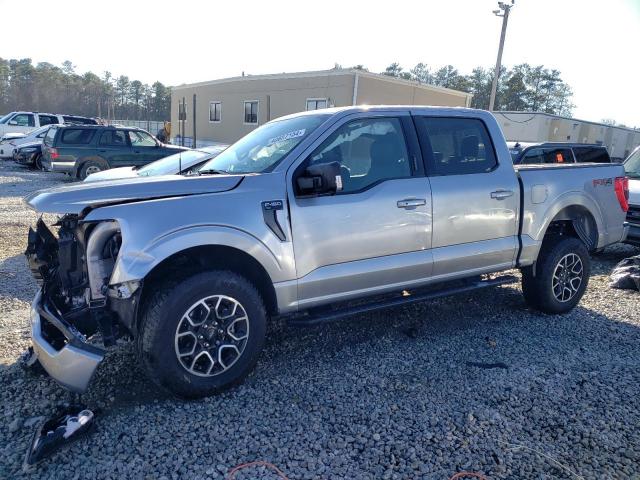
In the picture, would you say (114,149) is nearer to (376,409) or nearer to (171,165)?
(171,165)

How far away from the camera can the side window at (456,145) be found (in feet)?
13.6

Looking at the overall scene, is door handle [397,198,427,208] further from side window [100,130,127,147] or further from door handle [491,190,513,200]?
side window [100,130,127,147]

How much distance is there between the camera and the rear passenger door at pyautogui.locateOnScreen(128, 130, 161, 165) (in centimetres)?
1391

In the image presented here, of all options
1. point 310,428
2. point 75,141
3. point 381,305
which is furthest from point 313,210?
point 75,141

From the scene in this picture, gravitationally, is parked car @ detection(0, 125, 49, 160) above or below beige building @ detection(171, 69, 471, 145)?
below

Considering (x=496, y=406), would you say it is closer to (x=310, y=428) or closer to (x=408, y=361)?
(x=408, y=361)

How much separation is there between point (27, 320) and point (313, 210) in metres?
3.01

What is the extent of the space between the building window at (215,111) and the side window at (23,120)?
10.1 meters

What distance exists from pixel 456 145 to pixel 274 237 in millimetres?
2059

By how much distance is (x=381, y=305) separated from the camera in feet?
12.7

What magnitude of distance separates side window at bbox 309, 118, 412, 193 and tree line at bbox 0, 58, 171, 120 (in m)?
65.6

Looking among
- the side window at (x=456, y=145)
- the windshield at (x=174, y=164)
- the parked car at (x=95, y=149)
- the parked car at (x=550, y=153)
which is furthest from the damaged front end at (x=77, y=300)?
the parked car at (x=95, y=149)

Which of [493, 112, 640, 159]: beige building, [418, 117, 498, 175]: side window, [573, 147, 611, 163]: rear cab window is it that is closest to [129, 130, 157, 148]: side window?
[573, 147, 611, 163]: rear cab window

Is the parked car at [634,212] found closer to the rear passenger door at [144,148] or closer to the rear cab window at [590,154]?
the rear cab window at [590,154]
